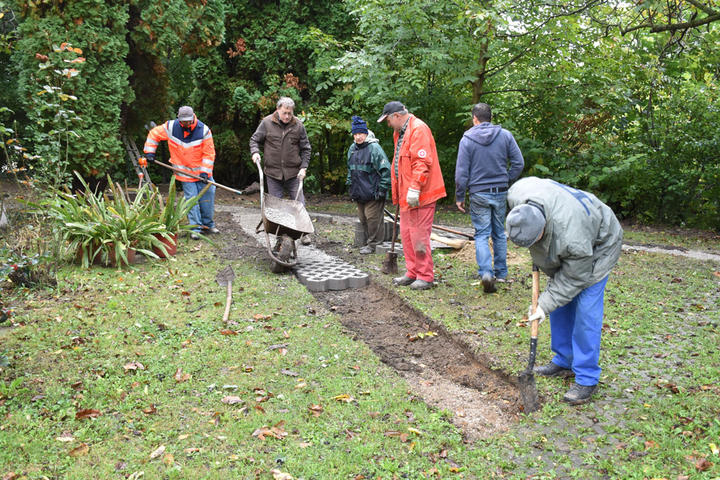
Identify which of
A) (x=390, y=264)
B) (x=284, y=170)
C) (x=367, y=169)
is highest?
(x=367, y=169)

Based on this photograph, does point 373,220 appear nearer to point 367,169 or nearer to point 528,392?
point 367,169

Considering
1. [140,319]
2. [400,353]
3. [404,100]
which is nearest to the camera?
[400,353]

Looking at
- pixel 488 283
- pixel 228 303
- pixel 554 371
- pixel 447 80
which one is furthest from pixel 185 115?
pixel 554 371

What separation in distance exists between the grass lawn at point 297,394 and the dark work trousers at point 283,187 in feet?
7.31

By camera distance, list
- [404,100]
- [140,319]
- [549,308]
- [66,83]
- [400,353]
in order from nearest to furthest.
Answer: [549,308] → [400,353] → [140,319] → [66,83] → [404,100]

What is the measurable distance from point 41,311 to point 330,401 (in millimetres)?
3307

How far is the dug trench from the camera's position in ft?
12.3

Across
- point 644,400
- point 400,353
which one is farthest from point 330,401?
point 644,400

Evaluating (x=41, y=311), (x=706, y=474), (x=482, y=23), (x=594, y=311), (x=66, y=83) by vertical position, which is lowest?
(x=41, y=311)

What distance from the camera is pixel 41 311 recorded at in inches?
211

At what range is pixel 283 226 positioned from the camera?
6.94 metres

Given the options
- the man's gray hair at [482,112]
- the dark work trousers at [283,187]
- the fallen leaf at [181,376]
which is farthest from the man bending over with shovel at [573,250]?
Answer: the dark work trousers at [283,187]

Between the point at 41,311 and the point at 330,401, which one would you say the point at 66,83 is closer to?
the point at 41,311

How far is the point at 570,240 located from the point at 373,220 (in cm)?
516
